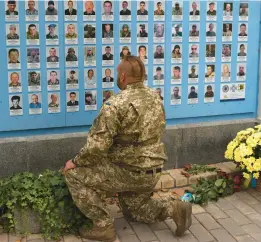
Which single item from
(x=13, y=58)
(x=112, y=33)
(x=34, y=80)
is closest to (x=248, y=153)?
(x=112, y=33)

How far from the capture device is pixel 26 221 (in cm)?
455

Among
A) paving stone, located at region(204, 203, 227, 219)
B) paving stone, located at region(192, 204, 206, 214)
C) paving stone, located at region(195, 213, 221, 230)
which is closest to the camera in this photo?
paving stone, located at region(195, 213, 221, 230)

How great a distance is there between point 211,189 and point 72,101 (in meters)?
1.86

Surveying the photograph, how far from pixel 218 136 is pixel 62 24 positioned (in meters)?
2.42

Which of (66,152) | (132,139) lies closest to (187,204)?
(132,139)

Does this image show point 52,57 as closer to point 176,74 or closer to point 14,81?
point 14,81

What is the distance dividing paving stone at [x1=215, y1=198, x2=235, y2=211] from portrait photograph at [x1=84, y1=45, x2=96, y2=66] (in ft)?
6.83

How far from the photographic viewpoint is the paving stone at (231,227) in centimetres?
468

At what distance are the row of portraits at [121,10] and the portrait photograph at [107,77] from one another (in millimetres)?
570

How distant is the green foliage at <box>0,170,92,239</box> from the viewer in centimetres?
445

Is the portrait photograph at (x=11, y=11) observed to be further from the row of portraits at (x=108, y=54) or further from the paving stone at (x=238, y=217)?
the paving stone at (x=238, y=217)

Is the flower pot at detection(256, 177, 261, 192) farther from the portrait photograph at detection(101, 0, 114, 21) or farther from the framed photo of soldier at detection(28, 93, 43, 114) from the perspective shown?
the framed photo of soldier at detection(28, 93, 43, 114)

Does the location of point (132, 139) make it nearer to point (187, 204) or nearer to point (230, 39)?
point (187, 204)

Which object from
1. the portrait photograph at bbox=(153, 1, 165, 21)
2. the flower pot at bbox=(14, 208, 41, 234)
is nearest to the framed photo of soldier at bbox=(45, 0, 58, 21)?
the portrait photograph at bbox=(153, 1, 165, 21)
